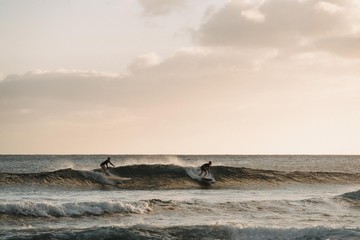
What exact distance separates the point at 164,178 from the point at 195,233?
20.1m

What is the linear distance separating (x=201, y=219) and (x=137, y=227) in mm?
3252

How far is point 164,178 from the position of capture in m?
34.6

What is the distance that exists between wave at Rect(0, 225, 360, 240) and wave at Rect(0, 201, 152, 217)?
3448mm

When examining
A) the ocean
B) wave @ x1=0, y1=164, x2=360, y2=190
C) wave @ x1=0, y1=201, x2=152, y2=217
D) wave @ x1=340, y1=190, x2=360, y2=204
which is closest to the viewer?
the ocean

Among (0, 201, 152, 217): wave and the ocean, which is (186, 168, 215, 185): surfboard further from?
(0, 201, 152, 217): wave

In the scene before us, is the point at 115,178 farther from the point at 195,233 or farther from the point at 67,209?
the point at 195,233

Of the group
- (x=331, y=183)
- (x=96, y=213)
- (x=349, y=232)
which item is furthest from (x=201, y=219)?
(x=331, y=183)

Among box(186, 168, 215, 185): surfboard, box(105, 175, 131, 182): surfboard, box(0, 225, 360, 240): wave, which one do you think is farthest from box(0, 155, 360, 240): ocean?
box(186, 168, 215, 185): surfboard

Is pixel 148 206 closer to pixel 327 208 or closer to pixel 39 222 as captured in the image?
pixel 39 222

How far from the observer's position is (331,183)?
38812 mm

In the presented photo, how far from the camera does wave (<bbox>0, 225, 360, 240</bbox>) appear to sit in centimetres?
1417

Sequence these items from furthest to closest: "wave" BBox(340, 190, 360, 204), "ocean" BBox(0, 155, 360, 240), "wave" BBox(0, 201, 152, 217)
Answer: "wave" BBox(340, 190, 360, 204), "wave" BBox(0, 201, 152, 217), "ocean" BBox(0, 155, 360, 240)

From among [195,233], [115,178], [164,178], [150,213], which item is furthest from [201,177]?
[195,233]

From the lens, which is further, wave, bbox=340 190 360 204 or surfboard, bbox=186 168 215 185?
surfboard, bbox=186 168 215 185
